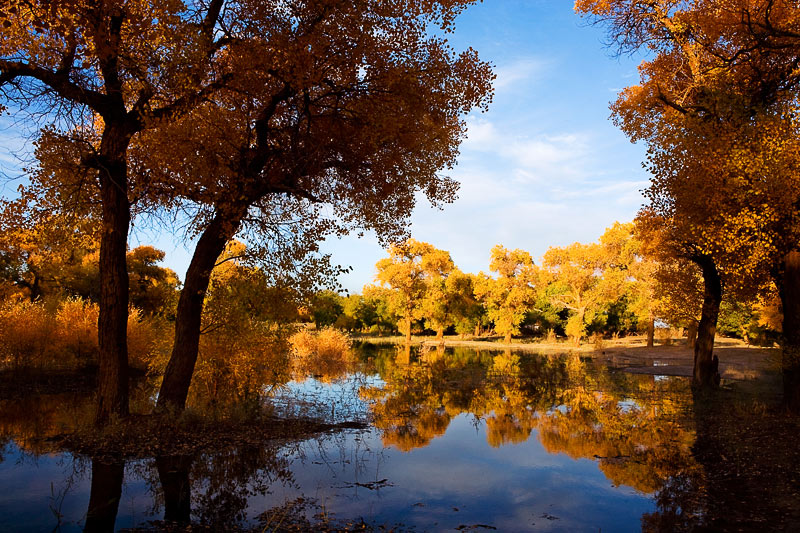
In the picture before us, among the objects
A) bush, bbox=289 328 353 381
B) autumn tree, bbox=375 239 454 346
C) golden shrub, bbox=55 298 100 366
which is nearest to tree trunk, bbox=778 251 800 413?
bush, bbox=289 328 353 381

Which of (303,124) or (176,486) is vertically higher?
(303,124)

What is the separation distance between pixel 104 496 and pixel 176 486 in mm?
1126

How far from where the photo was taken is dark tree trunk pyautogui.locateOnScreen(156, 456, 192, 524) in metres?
7.76

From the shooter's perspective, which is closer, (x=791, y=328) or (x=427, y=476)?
(x=427, y=476)

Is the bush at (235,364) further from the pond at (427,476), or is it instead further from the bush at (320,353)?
the bush at (320,353)

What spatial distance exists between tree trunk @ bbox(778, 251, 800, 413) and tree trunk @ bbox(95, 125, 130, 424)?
1825cm

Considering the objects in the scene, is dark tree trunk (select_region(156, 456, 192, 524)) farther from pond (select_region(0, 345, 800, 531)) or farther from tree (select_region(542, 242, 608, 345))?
tree (select_region(542, 242, 608, 345))

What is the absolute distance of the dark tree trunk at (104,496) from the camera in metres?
7.44

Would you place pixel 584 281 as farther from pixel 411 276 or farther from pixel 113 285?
pixel 113 285

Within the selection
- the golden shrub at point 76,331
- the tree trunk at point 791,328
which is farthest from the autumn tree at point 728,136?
the golden shrub at point 76,331

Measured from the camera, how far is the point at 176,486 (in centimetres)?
905

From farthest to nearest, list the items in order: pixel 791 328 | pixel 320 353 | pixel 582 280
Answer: pixel 582 280 < pixel 320 353 < pixel 791 328

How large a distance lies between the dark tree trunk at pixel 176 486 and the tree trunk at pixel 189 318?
2487 mm

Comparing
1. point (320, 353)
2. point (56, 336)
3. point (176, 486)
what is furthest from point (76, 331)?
point (176, 486)
